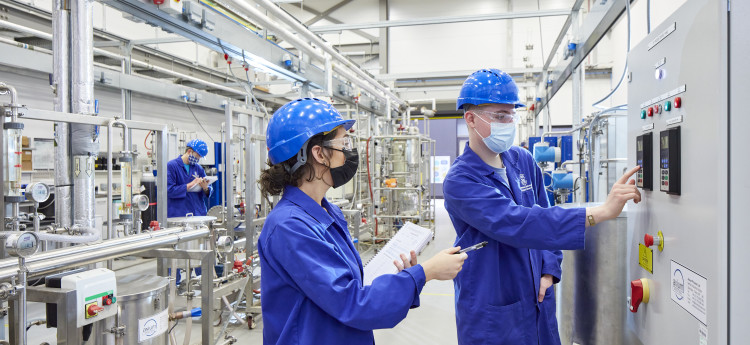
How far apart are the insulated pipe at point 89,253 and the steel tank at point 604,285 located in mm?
2105

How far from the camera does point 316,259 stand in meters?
1.14

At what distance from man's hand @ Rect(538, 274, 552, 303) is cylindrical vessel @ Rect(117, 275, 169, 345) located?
1906 mm

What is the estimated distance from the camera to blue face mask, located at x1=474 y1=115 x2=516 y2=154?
187 cm

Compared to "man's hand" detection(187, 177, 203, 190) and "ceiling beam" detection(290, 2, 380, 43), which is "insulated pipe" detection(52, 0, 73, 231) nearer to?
"man's hand" detection(187, 177, 203, 190)

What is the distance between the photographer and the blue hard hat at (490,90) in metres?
1.86

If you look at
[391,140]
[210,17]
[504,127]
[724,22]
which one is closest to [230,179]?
[210,17]

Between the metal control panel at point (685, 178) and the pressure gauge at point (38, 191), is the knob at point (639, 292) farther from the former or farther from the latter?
the pressure gauge at point (38, 191)

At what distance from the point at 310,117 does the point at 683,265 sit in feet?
3.61

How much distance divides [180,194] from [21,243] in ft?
10.9

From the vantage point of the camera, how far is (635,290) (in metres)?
1.48

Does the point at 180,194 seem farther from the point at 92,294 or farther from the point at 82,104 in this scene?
the point at 92,294

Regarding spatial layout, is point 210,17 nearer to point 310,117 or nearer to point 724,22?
point 310,117

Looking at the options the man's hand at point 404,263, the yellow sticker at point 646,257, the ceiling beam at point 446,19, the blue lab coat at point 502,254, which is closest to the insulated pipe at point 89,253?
the man's hand at point 404,263

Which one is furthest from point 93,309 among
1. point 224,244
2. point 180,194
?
point 180,194
